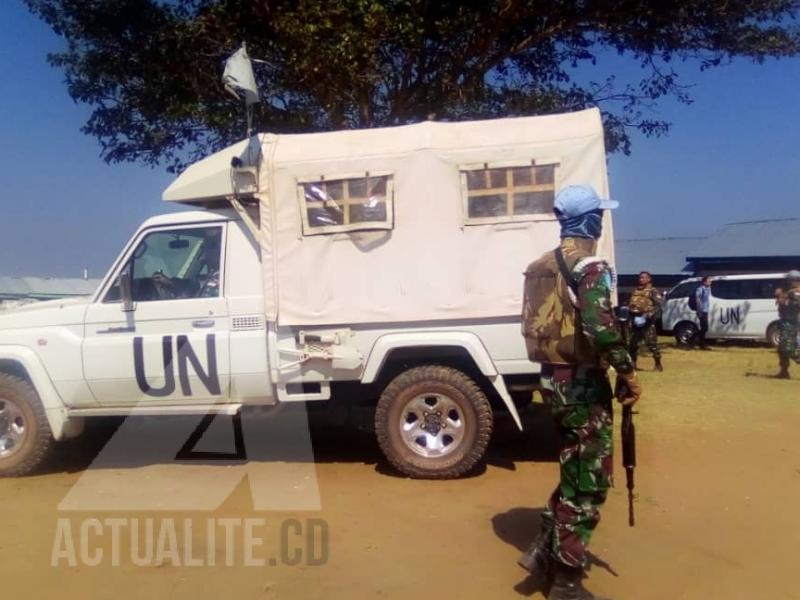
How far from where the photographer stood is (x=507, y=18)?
10820mm

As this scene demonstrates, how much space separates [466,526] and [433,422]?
1242mm

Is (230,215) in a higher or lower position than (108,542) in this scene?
higher

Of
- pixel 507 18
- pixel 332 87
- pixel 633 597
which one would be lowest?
pixel 633 597

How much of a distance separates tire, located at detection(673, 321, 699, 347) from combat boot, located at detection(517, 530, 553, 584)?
53.9ft

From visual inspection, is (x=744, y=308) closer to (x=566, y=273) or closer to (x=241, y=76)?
(x=241, y=76)

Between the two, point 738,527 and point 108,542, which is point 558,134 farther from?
point 108,542

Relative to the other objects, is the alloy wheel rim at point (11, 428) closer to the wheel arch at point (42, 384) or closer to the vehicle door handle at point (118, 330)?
the wheel arch at point (42, 384)

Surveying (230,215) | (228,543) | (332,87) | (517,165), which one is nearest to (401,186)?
(517,165)

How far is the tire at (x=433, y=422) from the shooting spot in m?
6.36

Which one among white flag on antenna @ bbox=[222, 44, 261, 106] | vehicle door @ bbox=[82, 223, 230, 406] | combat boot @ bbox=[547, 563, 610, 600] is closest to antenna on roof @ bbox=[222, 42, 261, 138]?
white flag on antenna @ bbox=[222, 44, 261, 106]

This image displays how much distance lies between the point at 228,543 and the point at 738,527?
10.4 feet

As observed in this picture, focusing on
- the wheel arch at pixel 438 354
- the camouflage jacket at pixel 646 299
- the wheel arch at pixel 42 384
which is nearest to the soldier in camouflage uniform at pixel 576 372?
the wheel arch at pixel 438 354

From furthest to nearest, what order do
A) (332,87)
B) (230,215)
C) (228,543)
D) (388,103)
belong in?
(388,103), (332,87), (230,215), (228,543)

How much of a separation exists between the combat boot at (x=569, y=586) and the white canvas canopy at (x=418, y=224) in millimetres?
2533
